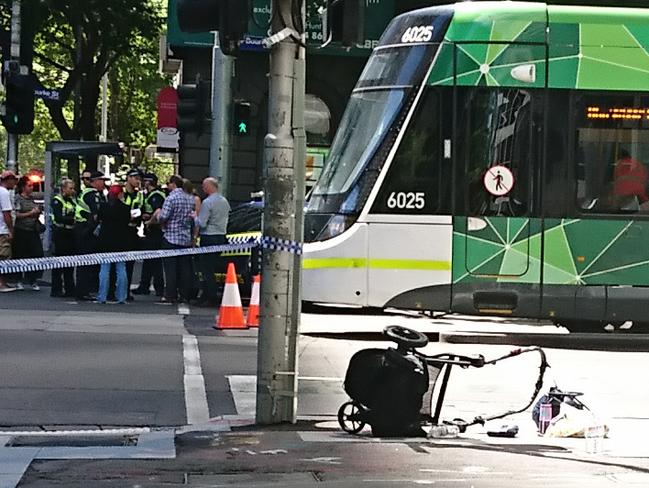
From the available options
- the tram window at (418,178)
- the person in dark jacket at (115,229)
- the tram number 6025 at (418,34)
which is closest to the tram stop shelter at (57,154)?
the person in dark jacket at (115,229)

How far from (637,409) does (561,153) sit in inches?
189

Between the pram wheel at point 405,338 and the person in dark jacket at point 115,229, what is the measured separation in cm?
1009

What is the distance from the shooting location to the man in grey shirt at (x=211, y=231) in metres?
19.4

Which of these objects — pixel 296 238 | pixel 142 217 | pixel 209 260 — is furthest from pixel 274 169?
pixel 142 217

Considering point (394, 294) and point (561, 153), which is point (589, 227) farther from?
point (394, 294)

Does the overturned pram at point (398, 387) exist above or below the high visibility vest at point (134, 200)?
below

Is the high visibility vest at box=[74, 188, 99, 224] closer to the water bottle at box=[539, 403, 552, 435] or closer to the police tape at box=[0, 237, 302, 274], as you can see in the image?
the police tape at box=[0, 237, 302, 274]

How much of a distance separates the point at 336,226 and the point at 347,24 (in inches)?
225

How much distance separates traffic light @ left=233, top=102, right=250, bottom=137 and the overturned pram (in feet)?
37.4

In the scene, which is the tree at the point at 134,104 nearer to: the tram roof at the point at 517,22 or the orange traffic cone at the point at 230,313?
the orange traffic cone at the point at 230,313

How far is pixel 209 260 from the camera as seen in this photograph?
19.4m

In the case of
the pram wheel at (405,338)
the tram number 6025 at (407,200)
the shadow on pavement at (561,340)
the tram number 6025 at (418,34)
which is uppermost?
the tram number 6025 at (418,34)

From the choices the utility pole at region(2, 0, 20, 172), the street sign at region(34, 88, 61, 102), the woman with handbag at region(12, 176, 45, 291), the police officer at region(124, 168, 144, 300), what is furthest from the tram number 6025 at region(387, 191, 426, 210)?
the utility pole at region(2, 0, 20, 172)

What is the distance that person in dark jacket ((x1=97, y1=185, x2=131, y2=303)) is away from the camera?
64.0 ft
